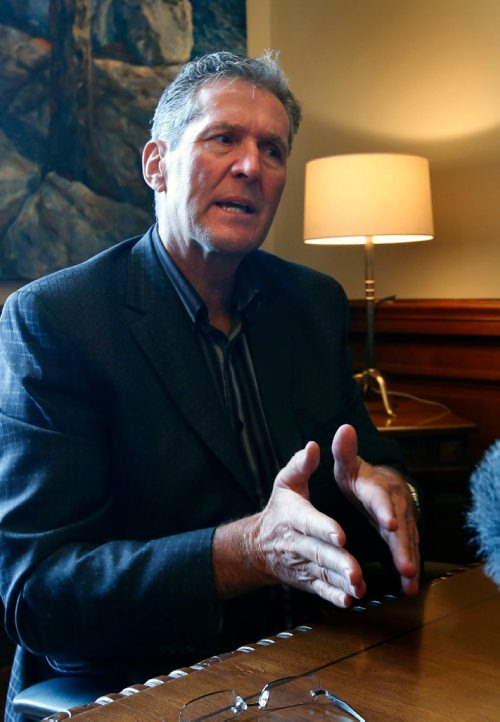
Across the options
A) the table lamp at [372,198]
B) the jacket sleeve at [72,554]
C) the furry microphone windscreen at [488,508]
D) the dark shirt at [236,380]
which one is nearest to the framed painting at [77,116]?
the table lamp at [372,198]

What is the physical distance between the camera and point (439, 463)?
259cm

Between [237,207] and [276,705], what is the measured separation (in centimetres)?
102

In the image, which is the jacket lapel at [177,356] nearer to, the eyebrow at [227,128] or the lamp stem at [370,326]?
the eyebrow at [227,128]

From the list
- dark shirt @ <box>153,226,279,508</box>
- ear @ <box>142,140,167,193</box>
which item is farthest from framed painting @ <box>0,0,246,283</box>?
dark shirt @ <box>153,226,279,508</box>

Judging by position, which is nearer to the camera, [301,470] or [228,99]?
[301,470]

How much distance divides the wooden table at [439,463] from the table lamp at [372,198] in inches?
6.1

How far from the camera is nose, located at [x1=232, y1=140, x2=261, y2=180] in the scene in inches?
64.1

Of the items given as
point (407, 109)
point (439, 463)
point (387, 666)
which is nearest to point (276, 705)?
point (387, 666)

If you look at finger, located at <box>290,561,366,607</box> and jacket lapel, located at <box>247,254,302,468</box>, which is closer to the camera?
finger, located at <box>290,561,366,607</box>

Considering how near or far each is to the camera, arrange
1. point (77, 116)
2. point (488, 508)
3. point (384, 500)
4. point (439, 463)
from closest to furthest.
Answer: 1. point (488, 508)
2. point (384, 500)
3. point (439, 463)
4. point (77, 116)

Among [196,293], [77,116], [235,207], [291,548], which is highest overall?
[77,116]

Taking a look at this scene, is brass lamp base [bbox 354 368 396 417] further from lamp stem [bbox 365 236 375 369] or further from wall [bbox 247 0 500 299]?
wall [bbox 247 0 500 299]

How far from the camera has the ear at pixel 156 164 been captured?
1710 millimetres

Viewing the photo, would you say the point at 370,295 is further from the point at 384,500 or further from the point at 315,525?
the point at 315,525
